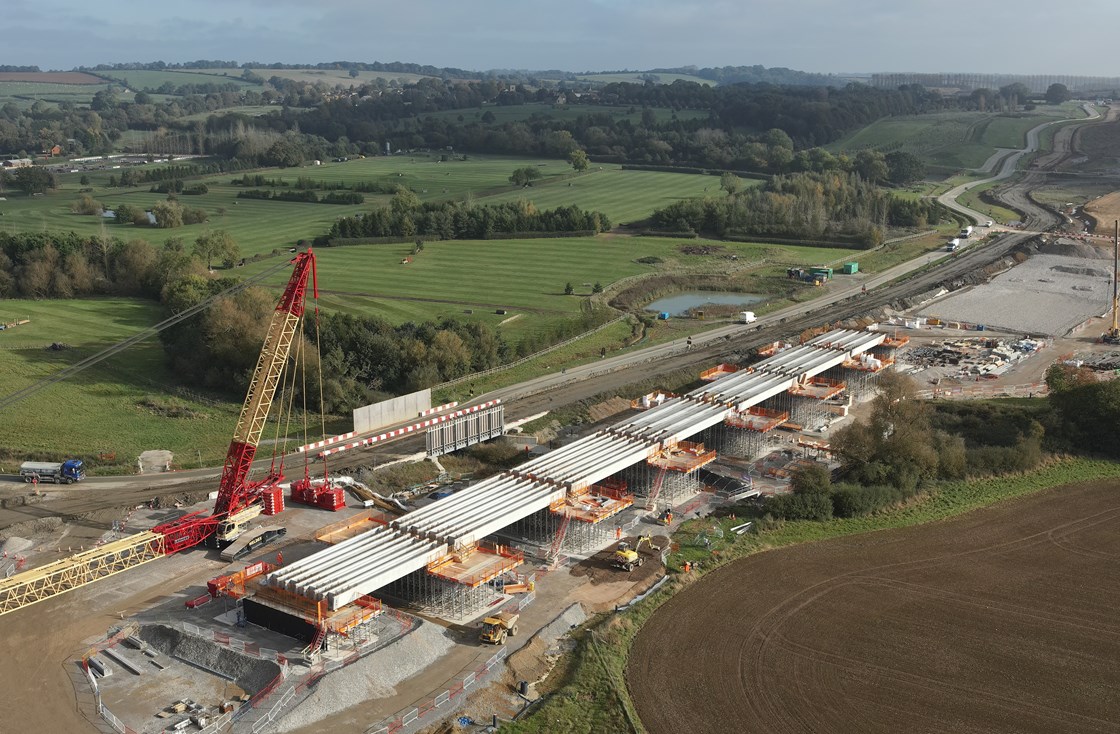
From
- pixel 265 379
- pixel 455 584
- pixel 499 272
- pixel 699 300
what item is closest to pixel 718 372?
pixel 699 300

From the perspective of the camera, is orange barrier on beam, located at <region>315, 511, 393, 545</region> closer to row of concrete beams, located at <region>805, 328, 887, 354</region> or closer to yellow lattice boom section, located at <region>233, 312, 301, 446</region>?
yellow lattice boom section, located at <region>233, 312, 301, 446</region>

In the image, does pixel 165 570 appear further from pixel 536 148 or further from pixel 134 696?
pixel 536 148

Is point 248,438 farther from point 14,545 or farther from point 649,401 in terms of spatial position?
point 649,401

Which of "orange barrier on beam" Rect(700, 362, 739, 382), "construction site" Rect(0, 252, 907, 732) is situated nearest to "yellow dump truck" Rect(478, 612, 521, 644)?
"construction site" Rect(0, 252, 907, 732)

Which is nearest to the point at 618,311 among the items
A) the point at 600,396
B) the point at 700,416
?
the point at 600,396

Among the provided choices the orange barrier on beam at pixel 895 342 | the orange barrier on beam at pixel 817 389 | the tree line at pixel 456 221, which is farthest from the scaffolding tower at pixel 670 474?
the tree line at pixel 456 221

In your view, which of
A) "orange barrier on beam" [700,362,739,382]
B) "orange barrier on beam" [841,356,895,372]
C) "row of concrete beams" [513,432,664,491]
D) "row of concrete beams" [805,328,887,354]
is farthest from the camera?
"row of concrete beams" [805,328,887,354]
